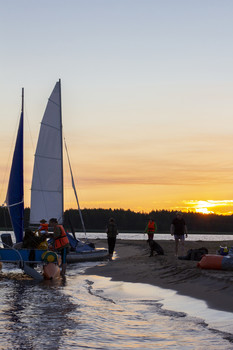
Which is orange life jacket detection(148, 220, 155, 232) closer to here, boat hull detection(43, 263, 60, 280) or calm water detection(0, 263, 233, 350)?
boat hull detection(43, 263, 60, 280)

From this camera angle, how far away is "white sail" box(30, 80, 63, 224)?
3156cm

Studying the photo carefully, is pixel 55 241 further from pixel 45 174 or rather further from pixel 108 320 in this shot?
pixel 45 174

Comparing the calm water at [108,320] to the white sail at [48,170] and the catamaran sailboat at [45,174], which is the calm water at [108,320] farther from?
the white sail at [48,170]

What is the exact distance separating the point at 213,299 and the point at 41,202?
19.9 m

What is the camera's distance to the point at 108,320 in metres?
11.0

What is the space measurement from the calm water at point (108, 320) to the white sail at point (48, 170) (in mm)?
15000

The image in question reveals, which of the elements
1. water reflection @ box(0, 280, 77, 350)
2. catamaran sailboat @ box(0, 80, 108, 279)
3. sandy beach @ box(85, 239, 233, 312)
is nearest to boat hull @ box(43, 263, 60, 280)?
sandy beach @ box(85, 239, 233, 312)

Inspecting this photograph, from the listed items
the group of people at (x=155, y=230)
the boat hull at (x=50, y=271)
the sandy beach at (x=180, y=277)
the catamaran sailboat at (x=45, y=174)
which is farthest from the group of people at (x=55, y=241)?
the catamaran sailboat at (x=45, y=174)

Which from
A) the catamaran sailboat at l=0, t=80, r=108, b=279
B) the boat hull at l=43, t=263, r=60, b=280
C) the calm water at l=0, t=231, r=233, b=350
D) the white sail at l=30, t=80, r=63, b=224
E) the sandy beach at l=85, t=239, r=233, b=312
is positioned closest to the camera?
the calm water at l=0, t=231, r=233, b=350

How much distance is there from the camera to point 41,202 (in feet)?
104

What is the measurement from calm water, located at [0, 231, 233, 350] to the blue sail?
13.4 meters

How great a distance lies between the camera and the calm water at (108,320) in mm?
8859

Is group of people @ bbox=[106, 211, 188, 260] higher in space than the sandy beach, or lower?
higher

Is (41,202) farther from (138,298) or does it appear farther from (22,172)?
(138,298)
